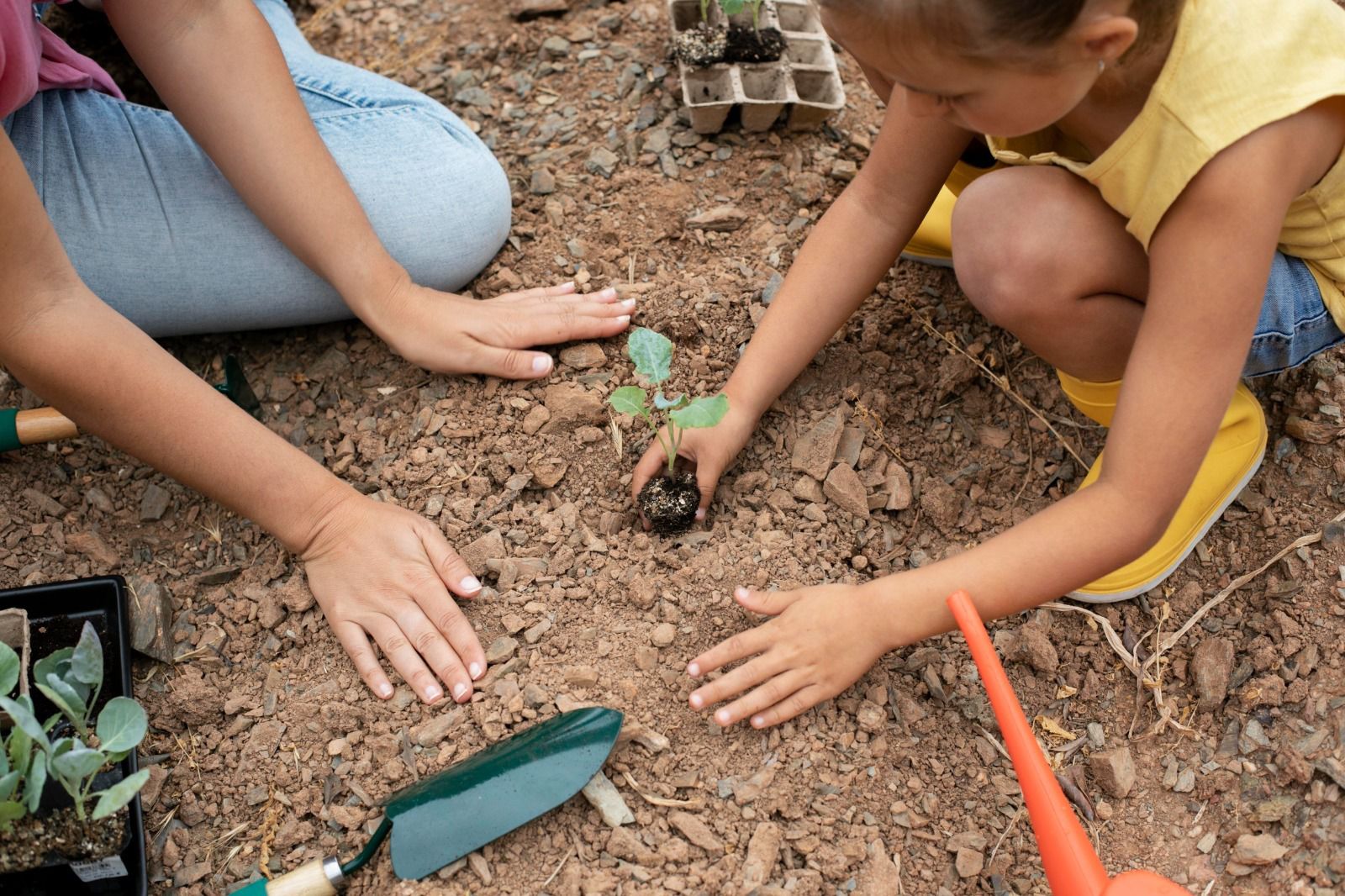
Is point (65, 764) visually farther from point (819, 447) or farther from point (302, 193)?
point (819, 447)

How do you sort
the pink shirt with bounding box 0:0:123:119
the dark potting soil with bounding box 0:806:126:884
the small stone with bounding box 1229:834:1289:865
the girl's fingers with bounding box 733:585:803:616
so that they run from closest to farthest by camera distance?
1. the dark potting soil with bounding box 0:806:126:884
2. the small stone with bounding box 1229:834:1289:865
3. the girl's fingers with bounding box 733:585:803:616
4. the pink shirt with bounding box 0:0:123:119

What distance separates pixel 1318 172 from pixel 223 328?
67.3 inches

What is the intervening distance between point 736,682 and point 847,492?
0.40 m

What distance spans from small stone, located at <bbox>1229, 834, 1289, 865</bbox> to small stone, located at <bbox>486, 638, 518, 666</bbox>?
0.99m

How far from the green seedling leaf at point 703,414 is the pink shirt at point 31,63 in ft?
3.52

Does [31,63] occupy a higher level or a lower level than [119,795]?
higher

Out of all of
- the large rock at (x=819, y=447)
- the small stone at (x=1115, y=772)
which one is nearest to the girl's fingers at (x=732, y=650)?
the large rock at (x=819, y=447)

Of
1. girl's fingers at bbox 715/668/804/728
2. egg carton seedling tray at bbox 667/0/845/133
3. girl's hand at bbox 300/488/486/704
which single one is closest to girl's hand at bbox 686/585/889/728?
girl's fingers at bbox 715/668/804/728

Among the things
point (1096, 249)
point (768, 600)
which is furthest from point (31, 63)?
point (1096, 249)

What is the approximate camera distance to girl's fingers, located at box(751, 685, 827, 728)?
1.47 meters

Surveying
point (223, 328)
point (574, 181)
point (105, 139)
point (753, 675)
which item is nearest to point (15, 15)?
point (105, 139)

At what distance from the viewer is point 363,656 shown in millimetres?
1600

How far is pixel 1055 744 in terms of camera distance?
1.57m

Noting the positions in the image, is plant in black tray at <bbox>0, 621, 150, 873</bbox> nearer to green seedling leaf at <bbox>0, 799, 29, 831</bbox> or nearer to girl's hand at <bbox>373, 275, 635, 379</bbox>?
green seedling leaf at <bbox>0, 799, 29, 831</bbox>
